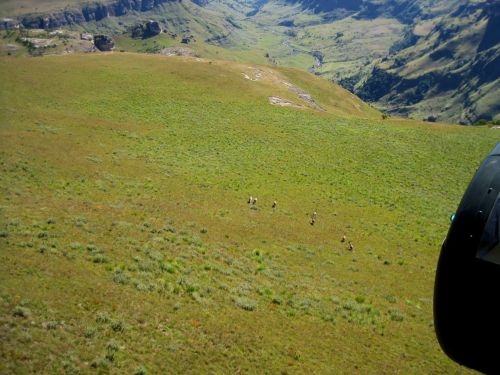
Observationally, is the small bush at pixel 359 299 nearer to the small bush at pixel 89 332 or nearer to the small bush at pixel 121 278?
the small bush at pixel 121 278

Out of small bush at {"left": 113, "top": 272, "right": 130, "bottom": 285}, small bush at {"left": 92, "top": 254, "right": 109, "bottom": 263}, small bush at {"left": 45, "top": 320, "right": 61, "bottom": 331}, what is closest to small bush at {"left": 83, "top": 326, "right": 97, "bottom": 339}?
small bush at {"left": 45, "top": 320, "right": 61, "bottom": 331}

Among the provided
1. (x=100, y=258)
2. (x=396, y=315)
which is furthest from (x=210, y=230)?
(x=396, y=315)

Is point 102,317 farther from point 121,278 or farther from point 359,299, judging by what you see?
point 359,299

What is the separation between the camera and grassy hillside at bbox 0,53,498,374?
14.7 meters

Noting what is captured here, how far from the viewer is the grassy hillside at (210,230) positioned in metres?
14.7

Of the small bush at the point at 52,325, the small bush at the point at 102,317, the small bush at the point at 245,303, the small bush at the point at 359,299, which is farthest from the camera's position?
the small bush at the point at 359,299

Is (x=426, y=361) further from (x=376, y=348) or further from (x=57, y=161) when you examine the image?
(x=57, y=161)

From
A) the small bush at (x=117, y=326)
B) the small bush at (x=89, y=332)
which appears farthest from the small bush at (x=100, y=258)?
the small bush at (x=89, y=332)

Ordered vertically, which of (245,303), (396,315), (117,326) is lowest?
(396,315)

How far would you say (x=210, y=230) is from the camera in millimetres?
28594

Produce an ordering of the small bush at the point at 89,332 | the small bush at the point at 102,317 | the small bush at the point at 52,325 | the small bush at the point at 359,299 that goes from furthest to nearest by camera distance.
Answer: the small bush at the point at 359,299 → the small bush at the point at 102,317 → the small bush at the point at 89,332 → the small bush at the point at 52,325

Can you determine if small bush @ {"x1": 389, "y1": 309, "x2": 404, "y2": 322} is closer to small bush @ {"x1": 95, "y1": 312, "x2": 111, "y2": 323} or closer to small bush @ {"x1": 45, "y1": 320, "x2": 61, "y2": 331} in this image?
small bush @ {"x1": 95, "y1": 312, "x2": 111, "y2": 323}

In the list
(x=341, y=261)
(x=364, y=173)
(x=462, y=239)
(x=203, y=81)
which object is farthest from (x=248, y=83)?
(x=462, y=239)

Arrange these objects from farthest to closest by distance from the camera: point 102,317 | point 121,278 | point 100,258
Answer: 1. point 100,258
2. point 121,278
3. point 102,317
